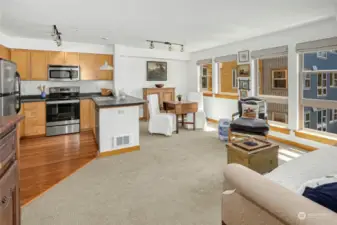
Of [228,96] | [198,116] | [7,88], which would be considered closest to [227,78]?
[228,96]

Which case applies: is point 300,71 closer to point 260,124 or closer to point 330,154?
point 260,124

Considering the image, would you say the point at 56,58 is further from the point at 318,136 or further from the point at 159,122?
the point at 318,136

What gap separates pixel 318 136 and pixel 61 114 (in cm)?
554

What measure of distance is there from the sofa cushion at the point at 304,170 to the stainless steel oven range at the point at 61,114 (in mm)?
4981

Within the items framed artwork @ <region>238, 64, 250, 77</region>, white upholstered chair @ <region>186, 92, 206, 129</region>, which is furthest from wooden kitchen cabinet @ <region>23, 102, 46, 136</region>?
framed artwork @ <region>238, 64, 250, 77</region>

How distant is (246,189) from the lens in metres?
1.17

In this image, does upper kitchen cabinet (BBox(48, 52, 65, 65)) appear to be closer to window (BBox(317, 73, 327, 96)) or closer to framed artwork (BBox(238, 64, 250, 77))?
framed artwork (BBox(238, 64, 250, 77))

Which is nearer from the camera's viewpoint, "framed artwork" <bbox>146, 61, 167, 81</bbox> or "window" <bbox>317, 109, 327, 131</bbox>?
"window" <bbox>317, 109, 327, 131</bbox>

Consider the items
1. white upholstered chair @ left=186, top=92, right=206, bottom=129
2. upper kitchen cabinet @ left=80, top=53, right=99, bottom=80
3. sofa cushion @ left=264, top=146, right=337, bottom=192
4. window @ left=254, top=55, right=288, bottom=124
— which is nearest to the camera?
sofa cushion @ left=264, top=146, right=337, bottom=192

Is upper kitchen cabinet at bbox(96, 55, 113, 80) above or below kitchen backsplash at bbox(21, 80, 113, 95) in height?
above

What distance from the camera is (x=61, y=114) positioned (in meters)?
5.43

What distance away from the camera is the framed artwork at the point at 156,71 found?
746cm

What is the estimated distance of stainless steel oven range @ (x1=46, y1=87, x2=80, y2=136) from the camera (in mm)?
5309

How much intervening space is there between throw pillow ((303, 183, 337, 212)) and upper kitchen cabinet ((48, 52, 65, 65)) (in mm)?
6018
